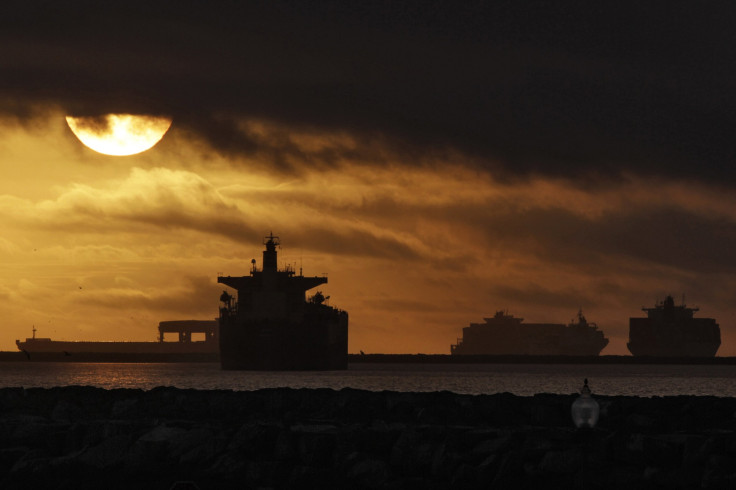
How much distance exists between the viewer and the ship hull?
421 feet

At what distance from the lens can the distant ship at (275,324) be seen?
12838 centimetres

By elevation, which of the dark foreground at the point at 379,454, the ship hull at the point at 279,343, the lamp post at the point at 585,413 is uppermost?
the ship hull at the point at 279,343

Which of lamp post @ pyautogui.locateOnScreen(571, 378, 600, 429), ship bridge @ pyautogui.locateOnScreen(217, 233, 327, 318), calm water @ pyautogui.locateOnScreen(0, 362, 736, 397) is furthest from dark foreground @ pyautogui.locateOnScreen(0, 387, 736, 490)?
ship bridge @ pyautogui.locateOnScreen(217, 233, 327, 318)

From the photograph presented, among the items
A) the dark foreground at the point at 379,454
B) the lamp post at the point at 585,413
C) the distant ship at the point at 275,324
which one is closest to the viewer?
the dark foreground at the point at 379,454

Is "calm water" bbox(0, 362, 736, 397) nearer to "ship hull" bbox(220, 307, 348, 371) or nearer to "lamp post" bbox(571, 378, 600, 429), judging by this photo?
"ship hull" bbox(220, 307, 348, 371)

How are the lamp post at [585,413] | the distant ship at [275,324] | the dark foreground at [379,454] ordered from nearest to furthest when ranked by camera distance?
1. the dark foreground at [379,454]
2. the lamp post at [585,413]
3. the distant ship at [275,324]

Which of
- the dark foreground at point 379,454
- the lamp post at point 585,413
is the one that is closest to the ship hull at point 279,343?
the dark foreground at point 379,454

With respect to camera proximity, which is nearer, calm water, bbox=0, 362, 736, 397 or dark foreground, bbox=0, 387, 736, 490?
dark foreground, bbox=0, 387, 736, 490

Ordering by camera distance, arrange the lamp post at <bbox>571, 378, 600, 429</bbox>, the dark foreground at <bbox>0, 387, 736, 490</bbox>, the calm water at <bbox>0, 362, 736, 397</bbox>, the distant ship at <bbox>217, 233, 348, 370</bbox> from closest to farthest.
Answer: the dark foreground at <bbox>0, 387, 736, 490</bbox> < the lamp post at <bbox>571, 378, 600, 429</bbox> < the calm water at <bbox>0, 362, 736, 397</bbox> < the distant ship at <bbox>217, 233, 348, 370</bbox>

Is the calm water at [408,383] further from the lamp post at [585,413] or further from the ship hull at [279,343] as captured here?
the lamp post at [585,413]

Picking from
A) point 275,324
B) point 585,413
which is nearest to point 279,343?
point 275,324

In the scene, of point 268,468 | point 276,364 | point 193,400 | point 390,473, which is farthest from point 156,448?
point 276,364

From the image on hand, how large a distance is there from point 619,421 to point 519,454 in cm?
630

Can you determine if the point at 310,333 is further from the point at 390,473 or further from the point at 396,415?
the point at 390,473
